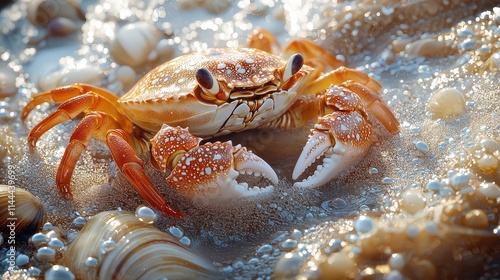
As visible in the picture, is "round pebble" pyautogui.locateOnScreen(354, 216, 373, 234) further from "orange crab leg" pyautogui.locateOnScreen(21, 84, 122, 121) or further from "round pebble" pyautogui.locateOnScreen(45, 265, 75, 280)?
"orange crab leg" pyautogui.locateOnScreen(21, 84, 122, 121)

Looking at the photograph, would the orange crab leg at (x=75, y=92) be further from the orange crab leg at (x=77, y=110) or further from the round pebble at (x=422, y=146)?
the round pebble at (x=422, y=146)

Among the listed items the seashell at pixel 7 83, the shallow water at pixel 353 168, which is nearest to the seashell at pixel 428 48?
the shallow water at pixel 353 168

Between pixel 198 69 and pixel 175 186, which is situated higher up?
pixel 198 69

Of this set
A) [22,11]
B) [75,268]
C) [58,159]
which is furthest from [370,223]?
[22,11]

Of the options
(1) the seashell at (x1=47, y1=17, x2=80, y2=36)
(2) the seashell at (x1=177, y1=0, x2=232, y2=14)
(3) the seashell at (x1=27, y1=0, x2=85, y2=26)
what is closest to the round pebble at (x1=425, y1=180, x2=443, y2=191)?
(2) the seashell at (x1=177, y1=0, x2=232, y2=14)

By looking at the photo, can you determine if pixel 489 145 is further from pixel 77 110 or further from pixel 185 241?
pixel 77 110

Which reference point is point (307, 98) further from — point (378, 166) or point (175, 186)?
point (175, 186)

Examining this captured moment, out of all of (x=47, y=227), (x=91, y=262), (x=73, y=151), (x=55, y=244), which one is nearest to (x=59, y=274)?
(x=91, y=262)

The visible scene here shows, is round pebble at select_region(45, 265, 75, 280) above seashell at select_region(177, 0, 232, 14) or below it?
below
